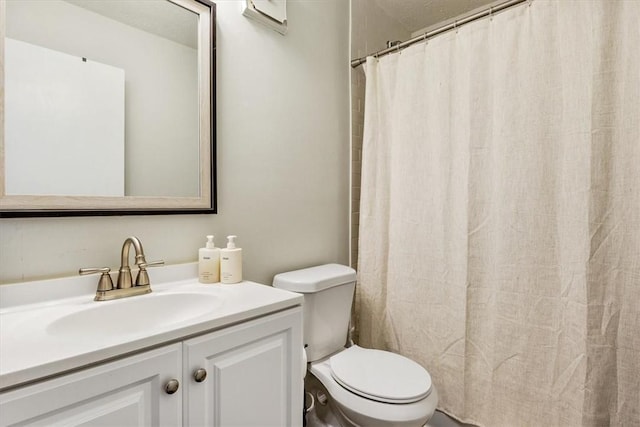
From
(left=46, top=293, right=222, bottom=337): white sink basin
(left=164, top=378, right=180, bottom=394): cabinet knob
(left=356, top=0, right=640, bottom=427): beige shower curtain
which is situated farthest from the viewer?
(left=356, top=0, right=640, bottom=427): beige shower curtain

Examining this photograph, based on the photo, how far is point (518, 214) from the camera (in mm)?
1260

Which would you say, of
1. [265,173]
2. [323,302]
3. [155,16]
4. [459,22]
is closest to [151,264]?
[265,173]

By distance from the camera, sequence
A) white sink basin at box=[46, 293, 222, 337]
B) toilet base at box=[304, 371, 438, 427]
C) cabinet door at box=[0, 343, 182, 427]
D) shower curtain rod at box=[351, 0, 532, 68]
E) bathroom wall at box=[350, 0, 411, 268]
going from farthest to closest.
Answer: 1. bathroom wall at box=[350, 0, 411, 268]
2. toilet base at box=[304, 371, 438, 427]
3. shower curtain rod at box=[351, 0, 532, 68]
4. white sink basin at box=[46, 293, 222, 337]
5. cabinet door at box=[0, 343, 182, 427]

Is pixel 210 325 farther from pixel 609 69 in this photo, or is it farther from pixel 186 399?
pixel 609 69

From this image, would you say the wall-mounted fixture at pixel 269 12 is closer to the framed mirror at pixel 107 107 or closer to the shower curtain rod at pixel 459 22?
the framed mirror at pixel 107 107

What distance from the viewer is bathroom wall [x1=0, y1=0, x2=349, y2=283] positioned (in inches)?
37.7

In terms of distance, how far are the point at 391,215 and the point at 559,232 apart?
0.69 meters

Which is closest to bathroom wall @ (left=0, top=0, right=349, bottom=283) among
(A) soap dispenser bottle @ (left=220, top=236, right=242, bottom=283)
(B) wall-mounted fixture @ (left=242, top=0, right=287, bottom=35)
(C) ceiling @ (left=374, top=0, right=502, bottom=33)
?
(B) wall-mounted fixture @ (left=242, top=0, right=287, bottom=35)

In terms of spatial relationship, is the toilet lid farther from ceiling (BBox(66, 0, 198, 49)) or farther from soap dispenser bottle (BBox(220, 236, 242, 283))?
ceiling (BBox(66, 0, 198, 49))

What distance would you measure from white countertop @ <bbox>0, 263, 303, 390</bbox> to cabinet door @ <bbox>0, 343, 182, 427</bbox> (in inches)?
0.8

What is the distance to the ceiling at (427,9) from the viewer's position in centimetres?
200

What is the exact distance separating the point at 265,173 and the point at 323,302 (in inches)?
24.4

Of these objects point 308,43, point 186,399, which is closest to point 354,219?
point 308,43

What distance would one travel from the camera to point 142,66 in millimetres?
1106
